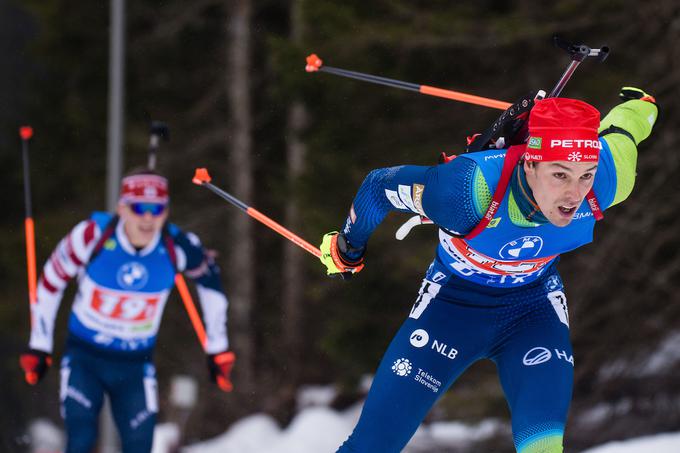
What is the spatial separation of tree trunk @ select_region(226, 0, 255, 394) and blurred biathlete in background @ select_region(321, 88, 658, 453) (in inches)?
366

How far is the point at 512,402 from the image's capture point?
179 inches

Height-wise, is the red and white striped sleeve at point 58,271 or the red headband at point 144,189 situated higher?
the red headband at point 144,189

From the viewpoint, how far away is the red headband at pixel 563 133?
4156mm

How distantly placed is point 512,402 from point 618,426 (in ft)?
18.3

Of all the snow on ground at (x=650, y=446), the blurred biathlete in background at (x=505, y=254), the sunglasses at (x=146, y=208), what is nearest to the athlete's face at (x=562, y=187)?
the blurred biathlete in background at (x=505, y=254)

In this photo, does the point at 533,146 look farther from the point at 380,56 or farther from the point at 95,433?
the point at 380,56

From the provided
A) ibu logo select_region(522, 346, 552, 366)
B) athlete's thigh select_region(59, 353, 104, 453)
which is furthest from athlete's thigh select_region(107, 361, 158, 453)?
ibu logo select_region(522, 346, 552, 366)

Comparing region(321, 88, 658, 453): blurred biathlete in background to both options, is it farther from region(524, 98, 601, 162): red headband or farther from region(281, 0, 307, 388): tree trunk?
region(281, 0, 307, 388): tree trunk

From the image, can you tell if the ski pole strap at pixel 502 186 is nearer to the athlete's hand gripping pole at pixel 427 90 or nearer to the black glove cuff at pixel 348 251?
the black glove cuff at pixel 348 251

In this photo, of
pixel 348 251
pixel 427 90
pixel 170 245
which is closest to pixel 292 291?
pixel 170 245

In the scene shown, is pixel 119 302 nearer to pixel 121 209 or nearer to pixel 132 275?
pixel 132 275

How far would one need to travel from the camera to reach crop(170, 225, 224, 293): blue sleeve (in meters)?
7.09

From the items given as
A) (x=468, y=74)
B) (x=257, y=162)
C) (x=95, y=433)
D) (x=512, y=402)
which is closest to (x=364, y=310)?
(x=468, y=74)

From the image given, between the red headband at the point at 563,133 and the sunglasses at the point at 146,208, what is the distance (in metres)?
3.12
